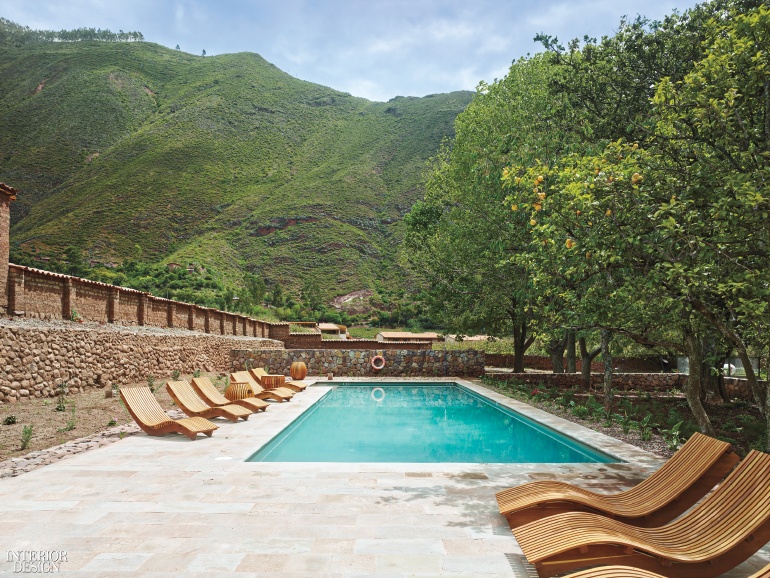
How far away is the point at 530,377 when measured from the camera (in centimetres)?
1869

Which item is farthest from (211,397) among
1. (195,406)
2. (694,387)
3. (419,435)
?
(694,387)

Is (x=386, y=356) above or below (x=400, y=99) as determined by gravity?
below

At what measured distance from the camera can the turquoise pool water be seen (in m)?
8.09

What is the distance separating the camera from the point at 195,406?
919 centimetres

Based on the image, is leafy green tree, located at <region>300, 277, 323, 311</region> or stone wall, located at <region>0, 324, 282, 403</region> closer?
stone wall, located at <region>0, 324, 282, 403</region>

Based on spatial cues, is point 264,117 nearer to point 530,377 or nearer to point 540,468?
point 530,377

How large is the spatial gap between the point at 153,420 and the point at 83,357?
535cm

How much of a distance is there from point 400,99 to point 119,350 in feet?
311

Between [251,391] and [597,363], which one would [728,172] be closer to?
[251,391]

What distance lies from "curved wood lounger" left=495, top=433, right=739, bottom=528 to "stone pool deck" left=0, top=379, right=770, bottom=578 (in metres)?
0.31

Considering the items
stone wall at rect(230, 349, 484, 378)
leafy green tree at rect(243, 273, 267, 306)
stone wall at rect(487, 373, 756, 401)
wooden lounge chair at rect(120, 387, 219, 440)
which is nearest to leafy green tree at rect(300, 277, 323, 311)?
leafy green tree at rect(243, 273, 267, 306)

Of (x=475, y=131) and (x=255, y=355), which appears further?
(x=255, y=355)

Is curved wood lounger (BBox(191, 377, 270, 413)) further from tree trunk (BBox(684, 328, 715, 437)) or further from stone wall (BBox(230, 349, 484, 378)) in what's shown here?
stone wall (BBox(230, 349, 484, 378))

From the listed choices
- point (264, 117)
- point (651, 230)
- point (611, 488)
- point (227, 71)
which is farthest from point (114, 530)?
point (227, 71)
